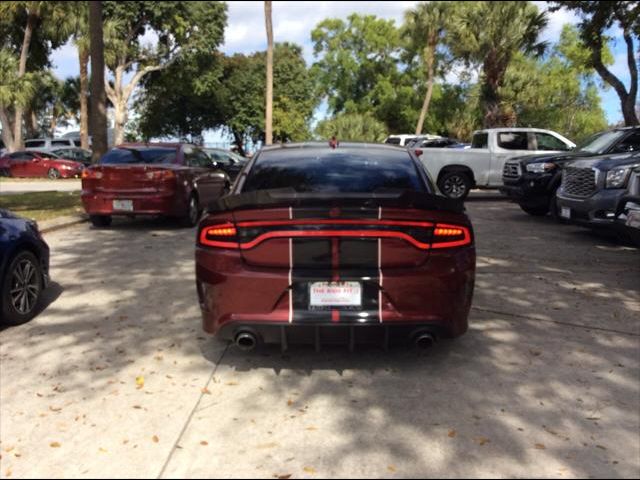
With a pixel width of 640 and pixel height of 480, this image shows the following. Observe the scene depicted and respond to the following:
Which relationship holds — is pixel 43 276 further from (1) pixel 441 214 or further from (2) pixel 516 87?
(2) pixel 516 87

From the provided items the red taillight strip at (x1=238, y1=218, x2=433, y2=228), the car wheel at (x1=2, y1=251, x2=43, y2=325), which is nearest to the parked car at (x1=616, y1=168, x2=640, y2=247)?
the red taillight strip at (x1=238, y1=218, x2=433, y2=228)

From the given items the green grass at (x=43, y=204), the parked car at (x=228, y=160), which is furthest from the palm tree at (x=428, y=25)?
the green grass at (x=43, y=204)

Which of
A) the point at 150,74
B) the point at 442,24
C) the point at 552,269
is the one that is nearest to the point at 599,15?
the point at 552,269

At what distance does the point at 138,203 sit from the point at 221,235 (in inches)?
265

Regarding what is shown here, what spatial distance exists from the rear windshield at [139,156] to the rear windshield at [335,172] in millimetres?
6408

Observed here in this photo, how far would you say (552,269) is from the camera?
302 inches

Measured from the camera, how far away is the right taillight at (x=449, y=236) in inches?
158

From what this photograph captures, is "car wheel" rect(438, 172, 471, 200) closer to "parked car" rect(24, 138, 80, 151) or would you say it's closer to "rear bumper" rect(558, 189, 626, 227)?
"rear bumper" rect(558, 189, 626, 227)

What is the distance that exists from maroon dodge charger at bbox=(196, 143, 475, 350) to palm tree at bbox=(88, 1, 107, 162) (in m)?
12.2

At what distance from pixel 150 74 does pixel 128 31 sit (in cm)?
441

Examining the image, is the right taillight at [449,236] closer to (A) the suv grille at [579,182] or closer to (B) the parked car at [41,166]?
(A) the suv grille at [579,182]

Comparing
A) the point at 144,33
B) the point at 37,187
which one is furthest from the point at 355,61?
the point at 37,187

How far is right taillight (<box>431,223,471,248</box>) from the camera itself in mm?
4020

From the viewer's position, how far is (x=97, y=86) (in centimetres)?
1509
